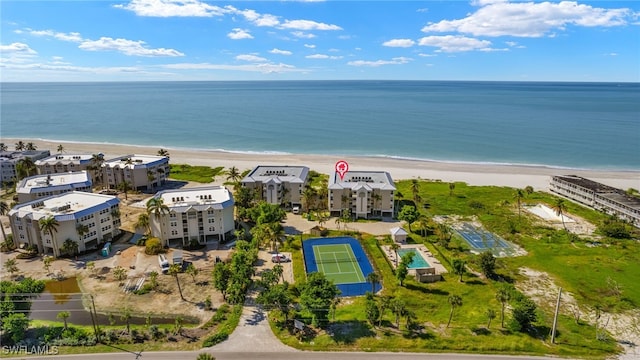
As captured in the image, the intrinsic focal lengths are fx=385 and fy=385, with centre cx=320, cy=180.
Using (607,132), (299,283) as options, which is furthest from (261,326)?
(607,132)

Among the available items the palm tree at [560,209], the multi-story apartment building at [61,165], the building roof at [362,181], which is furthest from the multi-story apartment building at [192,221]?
the palm tree at [560,209]

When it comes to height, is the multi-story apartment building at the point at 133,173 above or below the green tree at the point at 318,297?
above

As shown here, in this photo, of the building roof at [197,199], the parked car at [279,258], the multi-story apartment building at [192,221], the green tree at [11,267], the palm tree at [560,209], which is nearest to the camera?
the green tree at [11,267]

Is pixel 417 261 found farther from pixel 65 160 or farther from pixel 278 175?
pixel 65 160

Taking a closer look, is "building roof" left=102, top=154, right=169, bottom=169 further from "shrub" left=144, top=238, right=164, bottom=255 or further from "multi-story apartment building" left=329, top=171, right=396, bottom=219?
"multi-story apartment building" left=329, top=171, right=396, bottom=219

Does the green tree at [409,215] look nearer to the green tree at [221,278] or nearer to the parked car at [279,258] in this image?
the parked car at [279,258]

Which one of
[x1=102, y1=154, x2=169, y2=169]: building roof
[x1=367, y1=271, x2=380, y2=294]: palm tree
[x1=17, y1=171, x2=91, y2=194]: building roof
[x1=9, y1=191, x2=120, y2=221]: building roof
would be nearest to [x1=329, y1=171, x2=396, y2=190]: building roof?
[x1=367, y1=271, x2=380, y2=294]: palm tree

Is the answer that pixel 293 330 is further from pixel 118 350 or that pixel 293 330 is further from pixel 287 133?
pixel 287 133
